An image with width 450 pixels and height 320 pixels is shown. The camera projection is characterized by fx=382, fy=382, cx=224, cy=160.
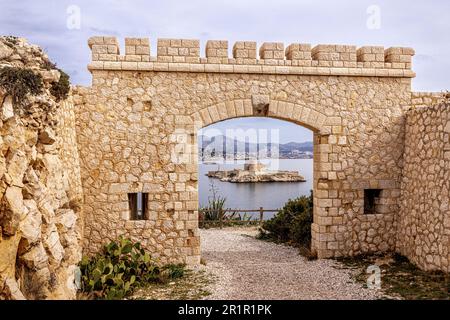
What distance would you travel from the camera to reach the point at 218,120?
7430mm

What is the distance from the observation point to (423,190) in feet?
22.9

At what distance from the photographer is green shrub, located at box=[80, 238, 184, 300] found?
580 centimetres

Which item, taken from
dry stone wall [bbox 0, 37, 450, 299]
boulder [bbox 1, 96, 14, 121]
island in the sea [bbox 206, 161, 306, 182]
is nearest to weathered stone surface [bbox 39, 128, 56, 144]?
dry stone wall [bbox 0, 37, 450, 299]

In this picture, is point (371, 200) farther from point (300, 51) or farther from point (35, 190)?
point (35, 190)

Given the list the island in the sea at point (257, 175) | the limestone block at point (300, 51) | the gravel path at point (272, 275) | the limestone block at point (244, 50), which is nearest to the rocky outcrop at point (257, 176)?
the island in the sea at point (257, 175)

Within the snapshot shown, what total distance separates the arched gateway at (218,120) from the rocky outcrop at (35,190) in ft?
2.74

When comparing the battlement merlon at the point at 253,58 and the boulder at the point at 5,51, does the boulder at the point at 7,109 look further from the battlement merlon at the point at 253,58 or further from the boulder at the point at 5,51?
the battlement merlon at the point at 253,58

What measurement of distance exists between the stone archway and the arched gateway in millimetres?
20

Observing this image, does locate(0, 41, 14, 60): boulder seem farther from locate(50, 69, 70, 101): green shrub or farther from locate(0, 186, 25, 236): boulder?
locate(0, 186, 25, 236): boulder

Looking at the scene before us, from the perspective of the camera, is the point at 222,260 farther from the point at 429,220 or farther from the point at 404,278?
the point at 429,220

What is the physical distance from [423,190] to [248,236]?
5.25m

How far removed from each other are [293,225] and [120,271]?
Answer: 4.85 m

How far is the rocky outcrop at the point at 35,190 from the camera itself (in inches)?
177
